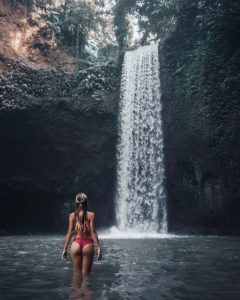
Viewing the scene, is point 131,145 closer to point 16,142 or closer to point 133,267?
point 16,142

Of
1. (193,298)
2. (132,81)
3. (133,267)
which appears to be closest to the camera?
(193,298)

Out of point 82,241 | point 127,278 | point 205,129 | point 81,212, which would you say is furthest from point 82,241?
point 205,129

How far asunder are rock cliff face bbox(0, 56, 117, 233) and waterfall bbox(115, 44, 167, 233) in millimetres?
795

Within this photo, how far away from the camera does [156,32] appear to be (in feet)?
95.3

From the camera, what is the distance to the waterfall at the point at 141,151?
19641mm

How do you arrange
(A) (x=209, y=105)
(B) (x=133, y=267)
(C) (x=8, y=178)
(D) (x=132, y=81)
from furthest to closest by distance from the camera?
(D) (x=132, y=81), (C) (x=8, y=178), (A) (x=209, y=105), (B) (x=133, y=267)

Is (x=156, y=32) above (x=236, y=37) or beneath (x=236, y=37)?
above

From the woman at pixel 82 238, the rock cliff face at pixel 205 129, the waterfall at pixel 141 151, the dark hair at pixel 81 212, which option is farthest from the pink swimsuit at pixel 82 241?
the waterfall at pixel 141 151

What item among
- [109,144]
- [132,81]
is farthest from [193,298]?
[132,81]

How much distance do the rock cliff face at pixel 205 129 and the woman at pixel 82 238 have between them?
42.9 ft

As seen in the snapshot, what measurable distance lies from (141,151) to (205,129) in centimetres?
359

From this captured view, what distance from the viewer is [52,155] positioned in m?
21.4

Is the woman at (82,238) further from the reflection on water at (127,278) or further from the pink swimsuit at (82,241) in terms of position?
the reflection on water at (127,278)

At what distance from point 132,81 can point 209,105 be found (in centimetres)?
541
